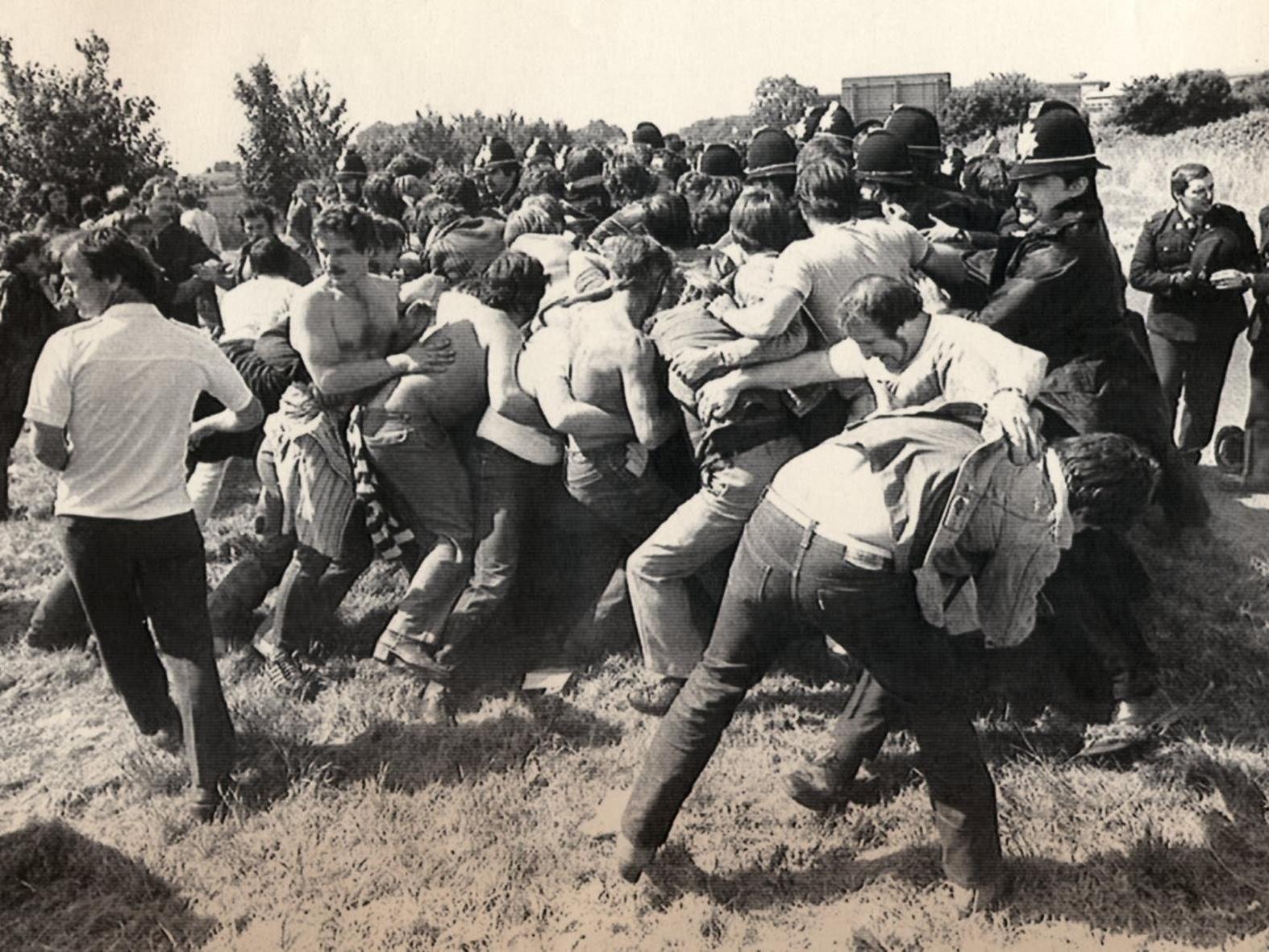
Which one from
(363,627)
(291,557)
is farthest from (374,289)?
(363,627)

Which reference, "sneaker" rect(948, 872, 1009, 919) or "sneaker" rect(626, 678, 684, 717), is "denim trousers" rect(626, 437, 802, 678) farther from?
"sneaker" rect(948, 872, 1009, 919)

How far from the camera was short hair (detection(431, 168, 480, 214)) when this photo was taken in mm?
6066

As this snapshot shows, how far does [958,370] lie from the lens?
274cm

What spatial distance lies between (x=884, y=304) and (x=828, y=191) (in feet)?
3.18

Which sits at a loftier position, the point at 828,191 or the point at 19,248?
the point at 19,248

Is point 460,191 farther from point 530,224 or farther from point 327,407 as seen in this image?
point 327,407

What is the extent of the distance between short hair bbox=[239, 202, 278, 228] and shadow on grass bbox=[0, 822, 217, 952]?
12.4 feet

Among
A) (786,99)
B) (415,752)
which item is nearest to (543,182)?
(415,752)

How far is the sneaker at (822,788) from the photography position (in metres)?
3.35

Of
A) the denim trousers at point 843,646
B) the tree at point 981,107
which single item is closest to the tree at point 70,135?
the denim trousers at point 843,646

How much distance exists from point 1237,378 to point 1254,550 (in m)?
3.33

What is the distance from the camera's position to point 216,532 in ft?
19.5

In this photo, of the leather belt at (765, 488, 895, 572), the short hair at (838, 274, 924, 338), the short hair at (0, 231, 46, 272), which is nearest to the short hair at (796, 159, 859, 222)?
the short hair at (838, 274, 924, 338)

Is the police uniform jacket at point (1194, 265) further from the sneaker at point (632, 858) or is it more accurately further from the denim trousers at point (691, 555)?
the sneaker at point (632, 858)
